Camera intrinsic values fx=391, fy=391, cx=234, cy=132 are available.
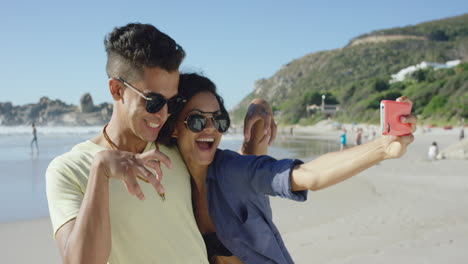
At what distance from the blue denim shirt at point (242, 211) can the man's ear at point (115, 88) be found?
1.94 ft

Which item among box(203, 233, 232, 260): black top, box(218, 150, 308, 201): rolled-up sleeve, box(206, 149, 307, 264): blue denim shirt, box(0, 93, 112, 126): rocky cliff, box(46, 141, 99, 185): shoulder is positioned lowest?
box(0, 93, 112, 126): rocky cliff

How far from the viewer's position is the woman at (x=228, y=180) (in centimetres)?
175

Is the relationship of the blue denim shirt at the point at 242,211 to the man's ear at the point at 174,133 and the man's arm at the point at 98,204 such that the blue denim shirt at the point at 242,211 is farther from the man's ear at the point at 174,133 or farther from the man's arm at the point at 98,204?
the man's arm at the point at 98,204

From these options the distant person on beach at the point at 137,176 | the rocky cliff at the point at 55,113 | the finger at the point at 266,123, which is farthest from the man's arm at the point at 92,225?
the rocky cliff at the point at 55,113

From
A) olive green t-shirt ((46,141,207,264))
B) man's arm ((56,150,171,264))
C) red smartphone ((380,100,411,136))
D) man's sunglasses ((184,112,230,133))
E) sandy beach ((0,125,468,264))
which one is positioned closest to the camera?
man's arm ((56,150,171,264))

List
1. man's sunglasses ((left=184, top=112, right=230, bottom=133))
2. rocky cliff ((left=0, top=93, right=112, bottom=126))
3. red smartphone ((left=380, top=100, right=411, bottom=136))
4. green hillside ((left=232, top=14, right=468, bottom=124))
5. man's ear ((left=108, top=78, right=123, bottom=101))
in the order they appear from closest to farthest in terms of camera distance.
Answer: red smartphone ((left=380, top=100, right=411, bottom=136)) → man's ear ((left=108, top=78, right=123, bottom=101)) → man's sunglasses ((left=184, top=112, right=230, bottom=133)) → green hillside ((left=232, top=14, right=468, bottom=124)) → rocky cliff ((left=0, top=93, right=112, bottom=126))

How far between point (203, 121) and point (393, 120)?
962 millimetres

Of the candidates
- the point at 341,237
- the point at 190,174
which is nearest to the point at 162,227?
the point at 190,174

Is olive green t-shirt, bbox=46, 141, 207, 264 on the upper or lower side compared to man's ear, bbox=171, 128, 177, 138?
lower

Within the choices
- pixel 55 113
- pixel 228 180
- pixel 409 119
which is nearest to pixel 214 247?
pixel 228 180

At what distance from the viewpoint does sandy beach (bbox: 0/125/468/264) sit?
4.97 metres

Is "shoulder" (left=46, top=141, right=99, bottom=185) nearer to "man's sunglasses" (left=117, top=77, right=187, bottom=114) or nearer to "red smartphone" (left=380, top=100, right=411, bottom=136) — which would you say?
"man's sunglasses" (left=117, top=77, right=187, bottom=114)

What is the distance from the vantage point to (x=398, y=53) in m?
Result: 101

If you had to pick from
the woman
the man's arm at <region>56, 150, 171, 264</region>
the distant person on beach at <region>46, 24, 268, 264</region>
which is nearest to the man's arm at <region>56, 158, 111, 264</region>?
the man's arm at <region>56, 150, 171, 264</region>
